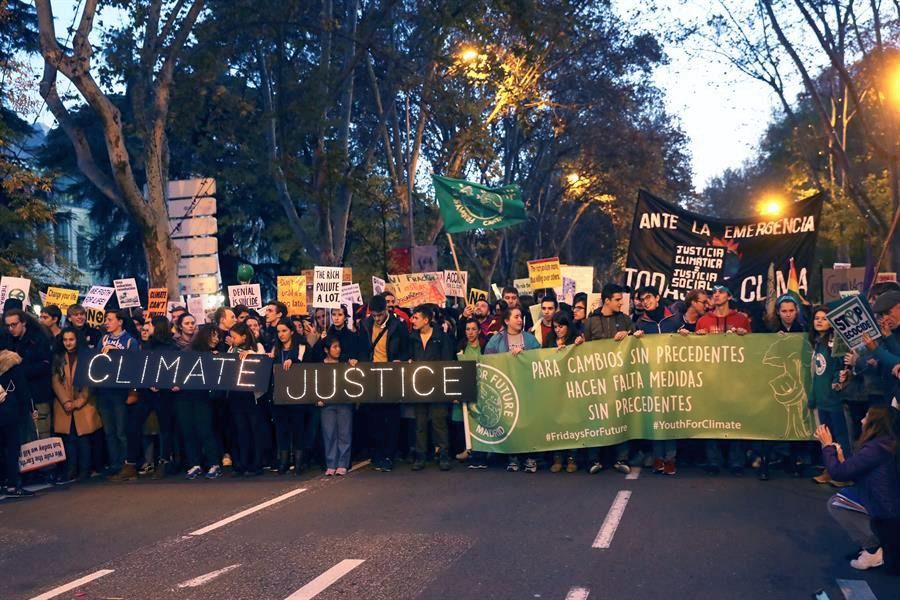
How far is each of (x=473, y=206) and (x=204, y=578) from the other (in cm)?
1285

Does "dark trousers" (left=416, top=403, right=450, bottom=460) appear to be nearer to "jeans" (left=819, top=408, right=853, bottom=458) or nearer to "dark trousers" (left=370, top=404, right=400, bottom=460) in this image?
"dark trousers" (left=370, top=404, right=400, bottom=460)

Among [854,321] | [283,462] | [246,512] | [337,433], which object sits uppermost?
[854,321]

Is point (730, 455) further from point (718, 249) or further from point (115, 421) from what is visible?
point (115, 421)

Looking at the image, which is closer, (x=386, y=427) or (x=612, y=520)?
(x=612, y=520)

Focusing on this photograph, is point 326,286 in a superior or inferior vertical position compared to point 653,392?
superior

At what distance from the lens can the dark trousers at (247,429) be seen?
12594mm

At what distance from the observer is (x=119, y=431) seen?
12.9 meters

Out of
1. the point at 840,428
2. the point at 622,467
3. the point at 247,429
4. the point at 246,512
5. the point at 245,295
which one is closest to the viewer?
the point at 246,512

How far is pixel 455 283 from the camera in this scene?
2017cm

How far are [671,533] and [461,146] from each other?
17862 millimetres

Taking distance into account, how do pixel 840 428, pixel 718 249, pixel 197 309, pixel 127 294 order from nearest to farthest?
pixel 840 428
pixel 718 249
pixel 127 294
pixel 197 309

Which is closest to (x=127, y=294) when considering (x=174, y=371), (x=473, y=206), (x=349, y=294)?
(x=349, y=294)

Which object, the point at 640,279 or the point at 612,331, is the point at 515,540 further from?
the point at 640,279

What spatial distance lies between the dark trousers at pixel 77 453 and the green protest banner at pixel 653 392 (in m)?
4.61
